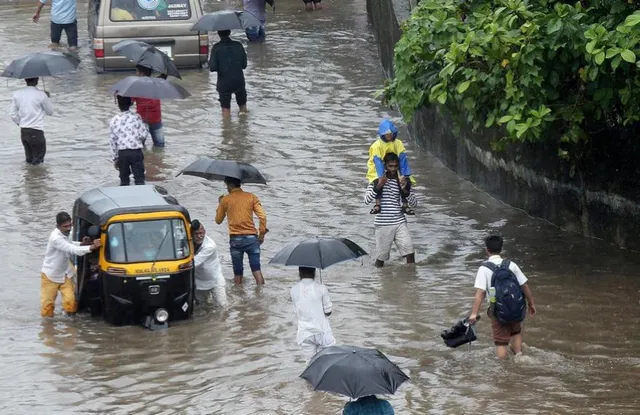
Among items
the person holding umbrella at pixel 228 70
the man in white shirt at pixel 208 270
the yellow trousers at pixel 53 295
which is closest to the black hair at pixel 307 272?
the man in white shirt at pixel 208 270

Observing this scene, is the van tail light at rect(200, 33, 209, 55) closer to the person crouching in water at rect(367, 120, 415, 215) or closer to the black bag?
the person crouching in water at rect(367, 120, 415, 215)

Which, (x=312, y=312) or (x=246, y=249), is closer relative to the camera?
(x=312, y=312)

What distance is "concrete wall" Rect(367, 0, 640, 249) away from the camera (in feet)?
48.2

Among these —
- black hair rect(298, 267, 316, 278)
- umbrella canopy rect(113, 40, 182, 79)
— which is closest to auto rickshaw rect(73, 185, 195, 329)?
black hair rect(298, 267, 316, 278)

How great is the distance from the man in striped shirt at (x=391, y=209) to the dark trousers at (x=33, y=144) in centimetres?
590

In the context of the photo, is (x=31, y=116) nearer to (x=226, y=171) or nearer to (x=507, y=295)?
(x=226, y=171)

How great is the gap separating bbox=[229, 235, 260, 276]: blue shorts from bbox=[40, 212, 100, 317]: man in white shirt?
5.52ft

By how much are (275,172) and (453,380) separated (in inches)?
317

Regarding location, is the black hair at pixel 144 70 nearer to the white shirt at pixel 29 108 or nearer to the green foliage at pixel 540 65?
the white shirt at pixel 29 108

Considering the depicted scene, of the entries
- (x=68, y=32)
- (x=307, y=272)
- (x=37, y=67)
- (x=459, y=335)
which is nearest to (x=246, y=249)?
(x=307, y=272)

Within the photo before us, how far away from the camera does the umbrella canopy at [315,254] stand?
11.2 m

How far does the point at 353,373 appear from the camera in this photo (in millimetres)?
8266

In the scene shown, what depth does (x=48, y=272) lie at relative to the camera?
13.2 meters

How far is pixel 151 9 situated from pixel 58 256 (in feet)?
35.4
